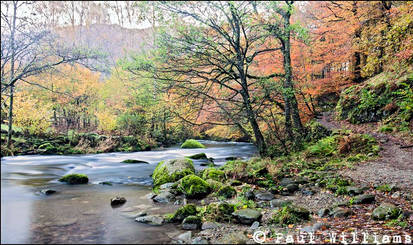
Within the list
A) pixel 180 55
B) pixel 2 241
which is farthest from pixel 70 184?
pixel 2 241

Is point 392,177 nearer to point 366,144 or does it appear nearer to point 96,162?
point 366,144

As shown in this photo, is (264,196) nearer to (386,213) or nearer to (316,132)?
(386,213)

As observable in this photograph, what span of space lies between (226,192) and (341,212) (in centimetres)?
314

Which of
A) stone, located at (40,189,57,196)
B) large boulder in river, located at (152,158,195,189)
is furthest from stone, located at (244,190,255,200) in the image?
stone, located at (40,189,57,196)

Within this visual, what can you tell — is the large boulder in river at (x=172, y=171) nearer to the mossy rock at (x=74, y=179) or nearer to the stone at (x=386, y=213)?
the mossy rock at (x=74, y=179)

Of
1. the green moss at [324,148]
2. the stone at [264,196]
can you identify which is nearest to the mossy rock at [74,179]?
the stone at [264,196]

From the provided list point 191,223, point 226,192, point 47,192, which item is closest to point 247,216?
point 191,223

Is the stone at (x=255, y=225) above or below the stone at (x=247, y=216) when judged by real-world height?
below

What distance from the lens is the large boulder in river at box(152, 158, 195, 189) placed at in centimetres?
963

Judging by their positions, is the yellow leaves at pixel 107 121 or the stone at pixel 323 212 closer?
the stone at pixel 323 212

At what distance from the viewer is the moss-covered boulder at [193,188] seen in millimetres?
7773

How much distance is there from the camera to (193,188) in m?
7.89

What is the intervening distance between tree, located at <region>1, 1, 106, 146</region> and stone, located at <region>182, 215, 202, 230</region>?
20.1ft

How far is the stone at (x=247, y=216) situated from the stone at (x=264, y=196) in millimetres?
1599
